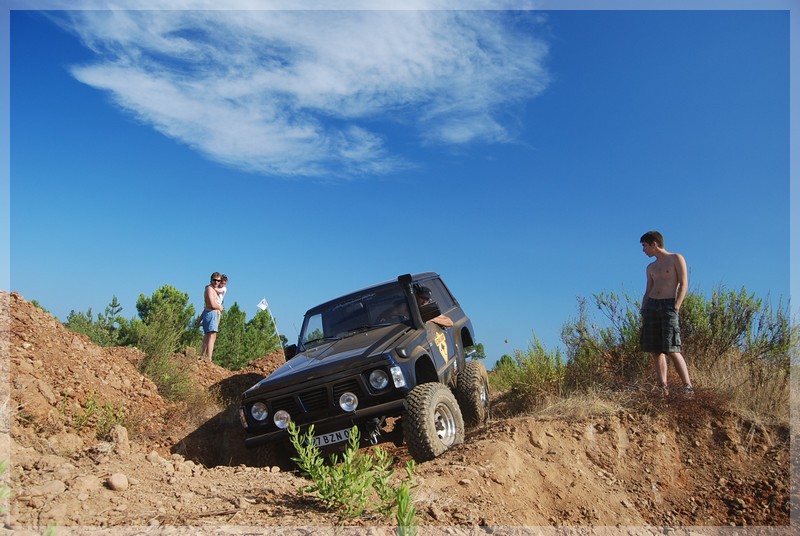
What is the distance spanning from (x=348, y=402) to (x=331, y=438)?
0.37 metres

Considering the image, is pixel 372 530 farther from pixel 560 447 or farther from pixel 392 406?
pixel 560 447

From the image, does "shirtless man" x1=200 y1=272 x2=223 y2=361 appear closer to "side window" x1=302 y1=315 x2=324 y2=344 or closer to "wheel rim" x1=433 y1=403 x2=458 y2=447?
"side window" x1=302 y1=315 x2=324 y2=344

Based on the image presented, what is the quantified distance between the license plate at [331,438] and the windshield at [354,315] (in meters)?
1.64

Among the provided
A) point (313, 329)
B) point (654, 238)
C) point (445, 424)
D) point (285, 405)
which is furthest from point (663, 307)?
point (285, 405)

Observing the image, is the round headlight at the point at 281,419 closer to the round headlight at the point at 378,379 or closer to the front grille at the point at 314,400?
the front grille at the point at 314,400

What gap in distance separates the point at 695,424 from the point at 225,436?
5.93m

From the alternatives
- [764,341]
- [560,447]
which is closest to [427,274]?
[560,447]

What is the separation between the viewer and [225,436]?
7.86m

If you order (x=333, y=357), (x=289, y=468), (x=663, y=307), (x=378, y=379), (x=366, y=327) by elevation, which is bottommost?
(x=289, y=468)

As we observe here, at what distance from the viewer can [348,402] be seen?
536 cm

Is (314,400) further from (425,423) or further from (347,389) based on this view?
(425,423)

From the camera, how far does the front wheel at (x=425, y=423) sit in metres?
5.17

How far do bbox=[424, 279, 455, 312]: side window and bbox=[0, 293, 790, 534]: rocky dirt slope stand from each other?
6.41ft

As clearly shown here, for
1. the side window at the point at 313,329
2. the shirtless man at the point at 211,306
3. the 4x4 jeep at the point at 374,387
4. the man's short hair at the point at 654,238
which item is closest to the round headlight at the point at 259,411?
the 4x4 jeep at the point at 374,387
